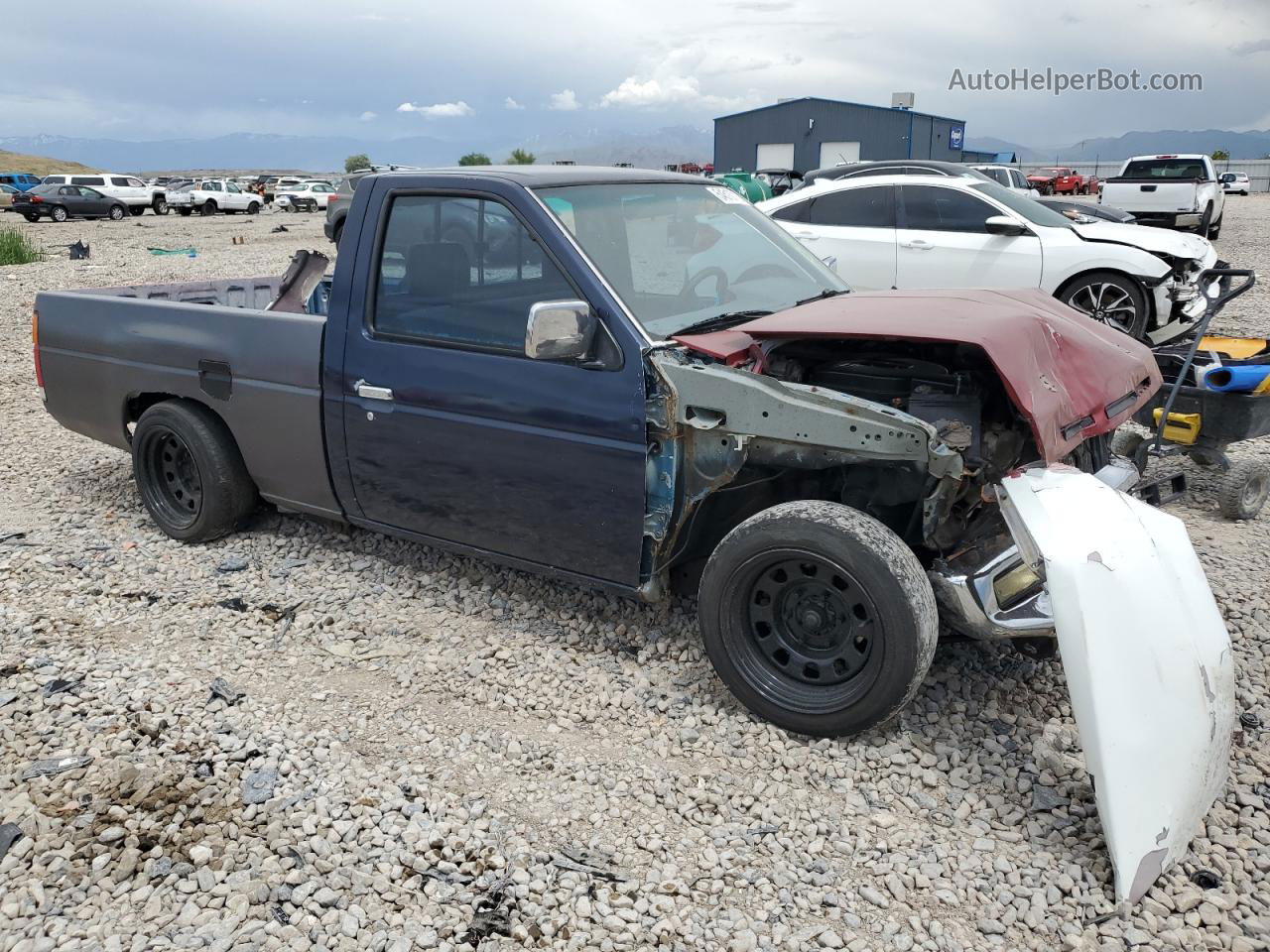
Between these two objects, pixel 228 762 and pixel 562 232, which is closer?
pixel 228 762

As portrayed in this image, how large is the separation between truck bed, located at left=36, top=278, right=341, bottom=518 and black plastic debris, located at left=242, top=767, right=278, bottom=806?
5.19 ft

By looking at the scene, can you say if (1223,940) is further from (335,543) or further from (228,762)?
(335,543)

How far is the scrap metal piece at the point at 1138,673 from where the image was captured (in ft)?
9.02

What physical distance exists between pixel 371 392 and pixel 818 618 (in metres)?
2.10

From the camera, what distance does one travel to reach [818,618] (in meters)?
3.40

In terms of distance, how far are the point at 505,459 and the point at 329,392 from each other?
101 centimetres

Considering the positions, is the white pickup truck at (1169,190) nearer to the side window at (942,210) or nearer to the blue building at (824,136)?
the side window at (942,210)

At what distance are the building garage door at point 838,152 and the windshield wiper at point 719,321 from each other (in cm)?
4866

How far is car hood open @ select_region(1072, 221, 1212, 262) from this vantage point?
9.91m

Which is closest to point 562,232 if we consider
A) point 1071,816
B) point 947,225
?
point 1071,816

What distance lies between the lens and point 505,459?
154 inches

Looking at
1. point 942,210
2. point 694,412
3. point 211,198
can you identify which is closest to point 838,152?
point 211,198

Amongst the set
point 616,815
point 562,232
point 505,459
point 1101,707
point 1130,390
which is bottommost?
point 616,815

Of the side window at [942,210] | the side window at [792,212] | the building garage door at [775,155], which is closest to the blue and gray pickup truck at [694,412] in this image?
the side window at [942,210]
